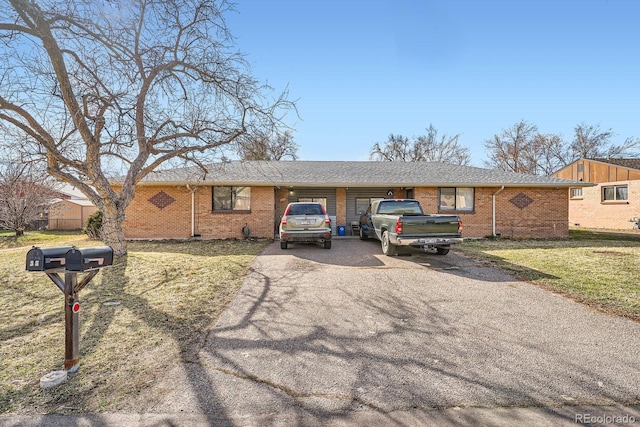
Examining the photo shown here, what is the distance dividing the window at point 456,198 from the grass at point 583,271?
3390mm

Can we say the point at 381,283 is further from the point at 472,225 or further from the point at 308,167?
the point at 308,167

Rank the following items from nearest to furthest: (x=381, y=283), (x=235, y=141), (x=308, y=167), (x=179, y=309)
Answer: (x=179, y=309)
(x=381, y=283)
(x=235, y=141)
(x=308, y=167)

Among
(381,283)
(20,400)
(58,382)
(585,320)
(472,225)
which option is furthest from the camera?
(472,225)

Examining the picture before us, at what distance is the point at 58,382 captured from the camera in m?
2.86

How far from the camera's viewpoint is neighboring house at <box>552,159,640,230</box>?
18.7 meters

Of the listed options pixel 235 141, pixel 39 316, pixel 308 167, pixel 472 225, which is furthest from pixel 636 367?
pixel 308 167

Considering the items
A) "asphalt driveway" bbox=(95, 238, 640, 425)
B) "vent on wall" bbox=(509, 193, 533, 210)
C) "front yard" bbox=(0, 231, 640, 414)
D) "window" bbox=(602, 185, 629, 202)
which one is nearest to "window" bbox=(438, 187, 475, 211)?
"vent on wall" bbox=(509, 193, 533, 210)

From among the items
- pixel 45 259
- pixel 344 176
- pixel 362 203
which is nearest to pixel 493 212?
pixel 362 203

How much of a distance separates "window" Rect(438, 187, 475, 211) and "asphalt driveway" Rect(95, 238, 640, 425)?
9028mm

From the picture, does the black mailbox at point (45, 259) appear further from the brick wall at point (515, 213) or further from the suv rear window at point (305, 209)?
the brick wall at point (515, 213)

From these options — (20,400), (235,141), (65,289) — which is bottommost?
(20,400)

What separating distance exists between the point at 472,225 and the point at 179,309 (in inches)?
524

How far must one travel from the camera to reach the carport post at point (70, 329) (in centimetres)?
309

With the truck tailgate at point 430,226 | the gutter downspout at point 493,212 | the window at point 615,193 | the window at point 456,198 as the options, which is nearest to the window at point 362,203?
the window at point 456,198
